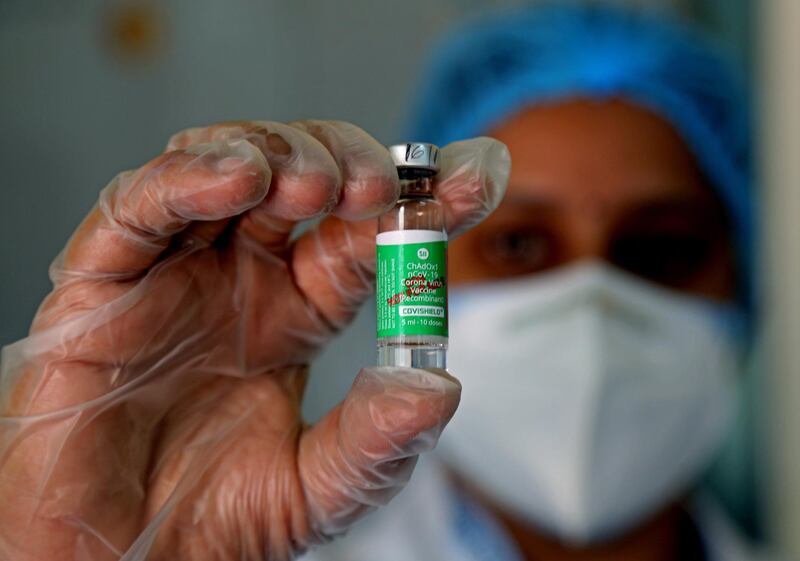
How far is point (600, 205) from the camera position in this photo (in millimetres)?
1520

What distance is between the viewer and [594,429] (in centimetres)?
145

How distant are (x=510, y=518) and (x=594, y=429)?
1.05ft

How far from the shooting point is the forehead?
1527mm

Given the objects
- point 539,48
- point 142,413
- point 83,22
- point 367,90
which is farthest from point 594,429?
point 83,22

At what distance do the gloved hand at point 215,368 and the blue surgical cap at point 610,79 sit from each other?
0.85 metres

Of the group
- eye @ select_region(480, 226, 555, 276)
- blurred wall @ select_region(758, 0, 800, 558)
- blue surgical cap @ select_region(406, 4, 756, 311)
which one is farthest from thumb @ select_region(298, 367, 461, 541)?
blurred wall @ select_region(758, 0, 800, 558)

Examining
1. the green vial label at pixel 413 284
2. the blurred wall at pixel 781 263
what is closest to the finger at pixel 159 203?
the green vial label at pixel 413 284

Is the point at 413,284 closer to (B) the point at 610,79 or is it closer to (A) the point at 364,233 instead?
(A) the point at 364,233

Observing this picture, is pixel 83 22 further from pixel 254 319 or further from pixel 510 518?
pixel 510 518

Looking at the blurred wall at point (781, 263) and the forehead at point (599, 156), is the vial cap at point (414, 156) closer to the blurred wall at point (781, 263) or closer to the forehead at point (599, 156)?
the forehead at point (599, 156)

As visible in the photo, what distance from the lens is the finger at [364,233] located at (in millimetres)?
803

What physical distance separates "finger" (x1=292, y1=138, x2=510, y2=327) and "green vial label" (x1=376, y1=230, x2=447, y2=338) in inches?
3.0

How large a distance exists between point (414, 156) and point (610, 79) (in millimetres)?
959

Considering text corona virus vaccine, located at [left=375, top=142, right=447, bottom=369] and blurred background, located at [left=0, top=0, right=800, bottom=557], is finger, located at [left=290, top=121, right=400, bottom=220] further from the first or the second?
blurred background, located at [left=0, top=0, right=800, bottom=557]
